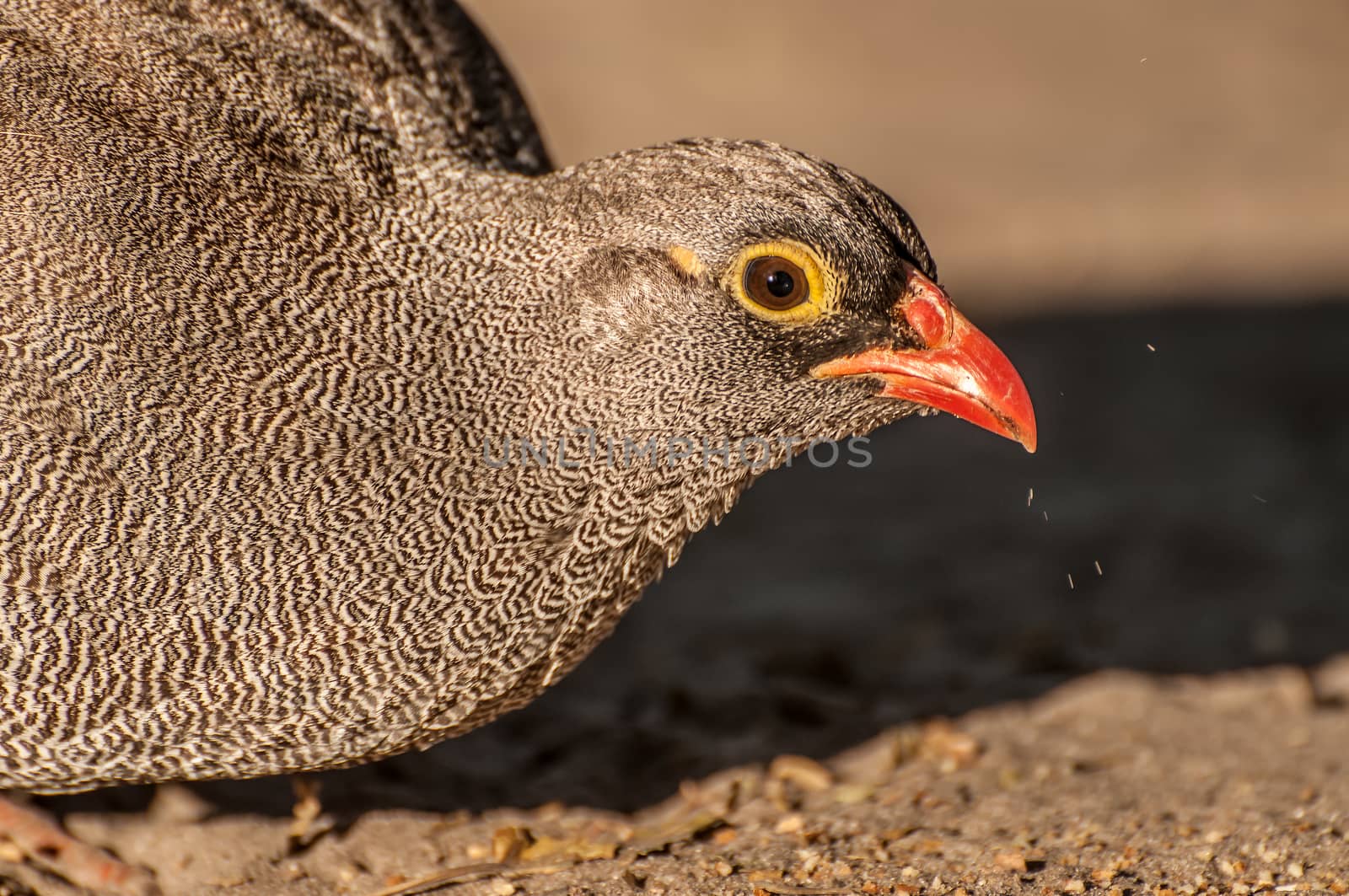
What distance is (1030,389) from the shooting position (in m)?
7.58

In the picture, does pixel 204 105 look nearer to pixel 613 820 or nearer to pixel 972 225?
pixel 613 820

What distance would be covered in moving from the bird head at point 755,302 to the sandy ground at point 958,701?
1210 millimetres

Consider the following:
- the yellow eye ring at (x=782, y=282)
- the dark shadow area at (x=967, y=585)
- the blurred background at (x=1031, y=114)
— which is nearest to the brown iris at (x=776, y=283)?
the yellow eye ring at (x=782, y=282)

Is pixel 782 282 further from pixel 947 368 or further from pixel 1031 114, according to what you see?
pixel 1031 114

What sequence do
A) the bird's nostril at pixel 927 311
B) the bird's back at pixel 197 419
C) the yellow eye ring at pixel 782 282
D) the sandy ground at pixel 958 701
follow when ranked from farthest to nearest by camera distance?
the sandy ground at pixel 958 701 < the bird's nostril at pixel 927 311 < the yellow eye ring at pixel 782 282 < the bird's back at pixel 197 419

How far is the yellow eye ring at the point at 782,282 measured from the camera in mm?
3049

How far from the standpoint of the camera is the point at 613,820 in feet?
13.6

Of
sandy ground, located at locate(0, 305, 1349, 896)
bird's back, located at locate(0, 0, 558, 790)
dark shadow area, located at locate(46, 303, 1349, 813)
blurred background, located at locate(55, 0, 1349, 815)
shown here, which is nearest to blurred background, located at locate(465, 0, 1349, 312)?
blurred background, located at locate(55, 0, 1349, 815)

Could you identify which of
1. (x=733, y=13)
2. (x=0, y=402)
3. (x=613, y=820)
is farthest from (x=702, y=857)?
(x=733, y=13)

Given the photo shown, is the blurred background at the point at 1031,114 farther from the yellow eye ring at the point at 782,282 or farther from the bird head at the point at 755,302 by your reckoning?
the yellow eye ring at the point at 782,282

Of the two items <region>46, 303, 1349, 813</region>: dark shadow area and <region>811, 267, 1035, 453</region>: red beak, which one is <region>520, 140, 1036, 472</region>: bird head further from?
<region>46, 303, 1349, 813</region>: dark shadow area

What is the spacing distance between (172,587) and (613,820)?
5.69 feet

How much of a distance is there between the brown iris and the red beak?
190 mm

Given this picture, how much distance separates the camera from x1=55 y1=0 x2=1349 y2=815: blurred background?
5.06 m
